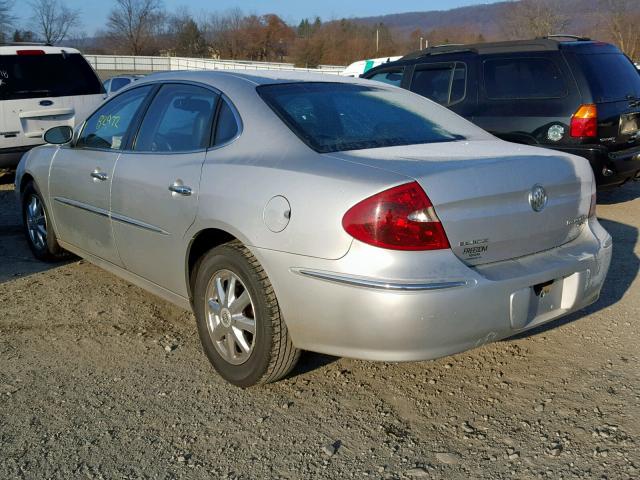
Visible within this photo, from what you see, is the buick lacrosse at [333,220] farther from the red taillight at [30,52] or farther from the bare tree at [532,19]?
the bare tree at [532,19]

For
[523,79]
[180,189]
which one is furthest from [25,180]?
[523,79]

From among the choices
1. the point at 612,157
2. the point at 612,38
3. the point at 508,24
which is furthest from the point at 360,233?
the point at 508,24

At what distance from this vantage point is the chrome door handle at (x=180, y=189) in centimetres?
349

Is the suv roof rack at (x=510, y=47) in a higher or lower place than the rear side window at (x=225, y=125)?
higher

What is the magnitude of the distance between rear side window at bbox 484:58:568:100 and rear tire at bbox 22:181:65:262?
15.4 ft

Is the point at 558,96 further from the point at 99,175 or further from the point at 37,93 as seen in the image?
the point at 37,93

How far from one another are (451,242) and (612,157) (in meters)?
4.53

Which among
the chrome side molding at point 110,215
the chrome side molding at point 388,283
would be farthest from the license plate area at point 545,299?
the chrome side molding at point 110,215

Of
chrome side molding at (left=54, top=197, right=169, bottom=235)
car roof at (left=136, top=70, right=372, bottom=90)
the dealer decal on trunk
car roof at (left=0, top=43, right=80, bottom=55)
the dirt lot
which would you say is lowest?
the dirt lot

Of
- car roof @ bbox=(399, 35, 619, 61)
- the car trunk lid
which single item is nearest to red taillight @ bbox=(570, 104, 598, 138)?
car roof @ bbox=(399, 35, 619, 61)

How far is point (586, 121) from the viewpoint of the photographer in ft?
21.5

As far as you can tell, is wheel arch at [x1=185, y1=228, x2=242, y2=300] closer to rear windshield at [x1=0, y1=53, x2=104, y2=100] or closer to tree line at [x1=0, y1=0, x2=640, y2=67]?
rear windshield at [x1=0, y1=53, x2=104, y2=100]

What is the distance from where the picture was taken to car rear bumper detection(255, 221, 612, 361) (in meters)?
2.75

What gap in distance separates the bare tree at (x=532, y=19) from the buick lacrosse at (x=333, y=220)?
47.3 metres
